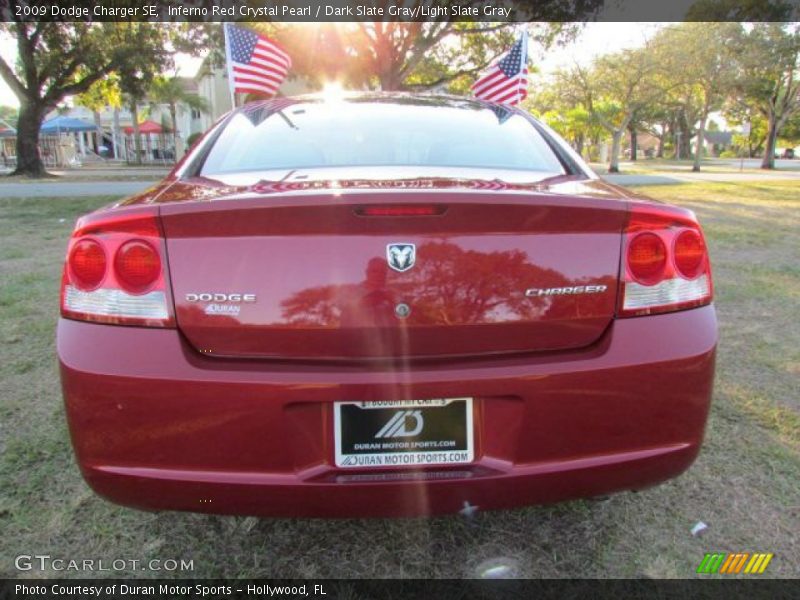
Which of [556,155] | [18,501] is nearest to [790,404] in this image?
[556,155]

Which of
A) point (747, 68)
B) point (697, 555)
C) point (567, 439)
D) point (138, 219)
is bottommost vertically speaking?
point (697, 555)

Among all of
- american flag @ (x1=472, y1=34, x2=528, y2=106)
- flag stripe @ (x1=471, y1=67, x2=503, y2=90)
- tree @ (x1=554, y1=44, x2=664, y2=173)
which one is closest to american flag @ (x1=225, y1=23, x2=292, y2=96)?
american flag @ (x1=472, y1=34, x2=528, y2=106)

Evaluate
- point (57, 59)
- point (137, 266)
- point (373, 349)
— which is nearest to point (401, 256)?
point (373, 349)

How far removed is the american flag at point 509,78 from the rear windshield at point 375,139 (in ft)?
30.6

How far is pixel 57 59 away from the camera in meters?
20.4

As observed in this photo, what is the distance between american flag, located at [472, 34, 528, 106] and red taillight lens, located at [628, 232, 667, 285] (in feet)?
34.0

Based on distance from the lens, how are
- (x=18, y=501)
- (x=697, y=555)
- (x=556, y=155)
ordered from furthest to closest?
(x=556, y=155) → (x=18, y=501) → (x=697, y=555)

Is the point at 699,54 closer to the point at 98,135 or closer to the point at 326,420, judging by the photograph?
the point at 326,420

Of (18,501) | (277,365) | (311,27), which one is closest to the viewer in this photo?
(277,365)

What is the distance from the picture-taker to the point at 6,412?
279cm

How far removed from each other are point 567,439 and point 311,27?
63.4 ft

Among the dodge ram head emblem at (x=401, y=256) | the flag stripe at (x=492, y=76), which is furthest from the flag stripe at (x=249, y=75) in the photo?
the dodge ram head emblem at (x=401, y=256)

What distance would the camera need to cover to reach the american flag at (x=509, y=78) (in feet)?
A: 37.4

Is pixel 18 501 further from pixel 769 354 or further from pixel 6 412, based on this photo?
pixel 769 354
